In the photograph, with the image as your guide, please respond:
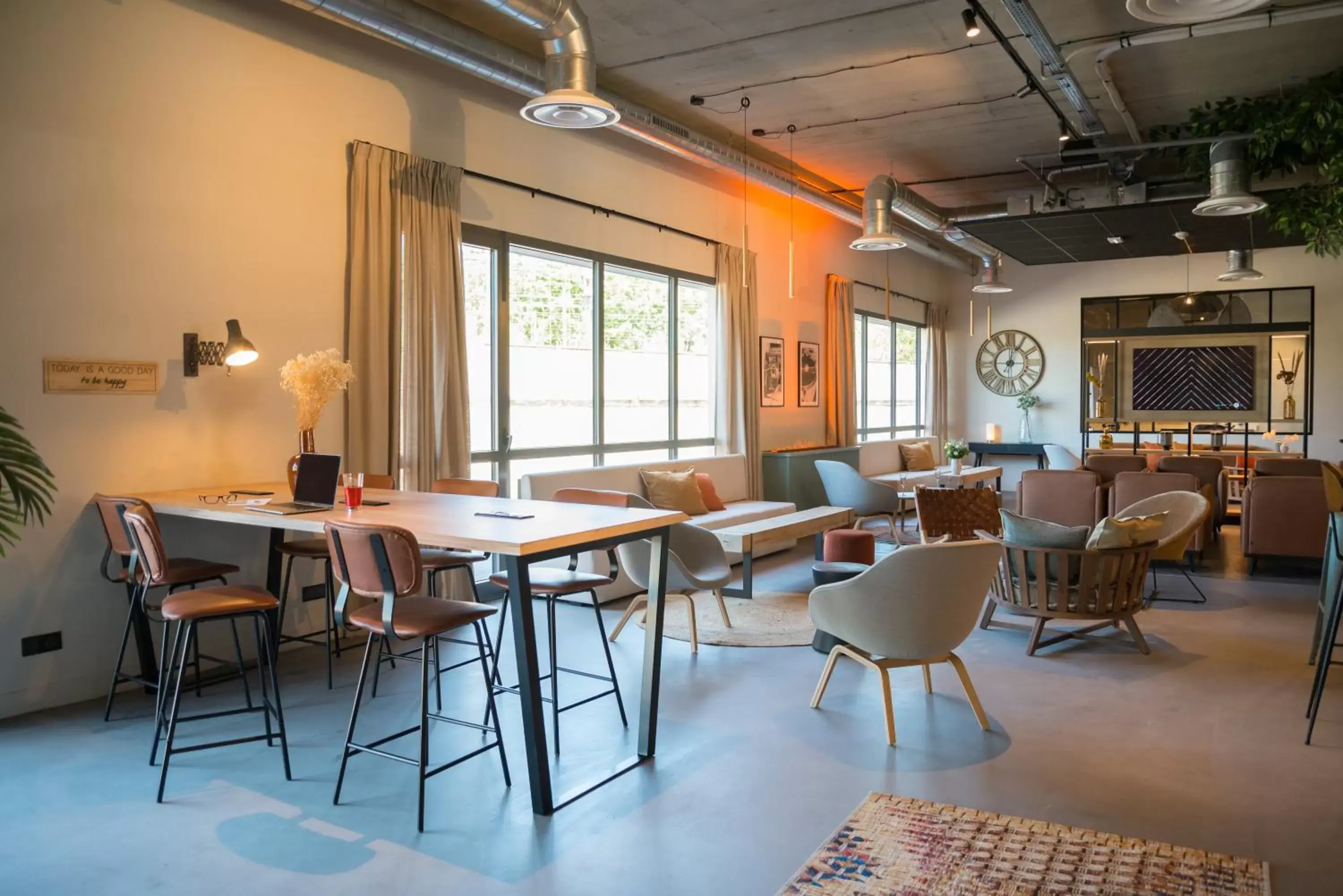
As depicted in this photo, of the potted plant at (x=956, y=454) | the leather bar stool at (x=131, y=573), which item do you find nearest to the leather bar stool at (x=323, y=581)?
the leather bar stool at (x=131, y=573)

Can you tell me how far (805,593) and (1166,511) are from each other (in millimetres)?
2402

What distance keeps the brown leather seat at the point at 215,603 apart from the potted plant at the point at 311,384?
0.94m

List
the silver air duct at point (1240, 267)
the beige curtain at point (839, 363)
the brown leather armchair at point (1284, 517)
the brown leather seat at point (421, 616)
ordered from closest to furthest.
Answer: the brown leather seat at point (421, 616) < the brown leather armchair at point (1284, 517) < the silver air duct at point (1240, 267) < the beige curtain at point (839, 363)

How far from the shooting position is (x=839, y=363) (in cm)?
1121

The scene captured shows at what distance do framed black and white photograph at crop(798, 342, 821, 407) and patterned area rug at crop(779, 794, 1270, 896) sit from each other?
302 inches

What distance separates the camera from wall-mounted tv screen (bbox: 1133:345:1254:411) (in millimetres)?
12680

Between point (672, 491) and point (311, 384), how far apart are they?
3393 millimetres

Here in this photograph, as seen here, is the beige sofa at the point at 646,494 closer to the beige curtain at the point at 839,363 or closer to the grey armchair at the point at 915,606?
the grey armchair at the point at 915,606

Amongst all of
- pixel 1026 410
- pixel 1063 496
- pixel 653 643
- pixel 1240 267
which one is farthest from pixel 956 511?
pixel 1026 410

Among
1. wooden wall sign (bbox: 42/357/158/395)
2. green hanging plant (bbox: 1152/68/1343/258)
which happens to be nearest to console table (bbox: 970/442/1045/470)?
green hanging plant (bbox: 1152/68/1343/258)

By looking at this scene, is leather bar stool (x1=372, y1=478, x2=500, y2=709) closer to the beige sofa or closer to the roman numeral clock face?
the beige sofa

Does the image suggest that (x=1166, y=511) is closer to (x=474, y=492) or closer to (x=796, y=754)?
(x=796, y=754)

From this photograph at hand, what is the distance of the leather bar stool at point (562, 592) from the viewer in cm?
382

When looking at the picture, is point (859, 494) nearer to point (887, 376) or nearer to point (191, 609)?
point (887, 376)
